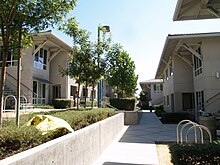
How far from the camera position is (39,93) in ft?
79.4

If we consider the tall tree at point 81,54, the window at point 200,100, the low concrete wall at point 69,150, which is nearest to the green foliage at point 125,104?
the window at point 200,100

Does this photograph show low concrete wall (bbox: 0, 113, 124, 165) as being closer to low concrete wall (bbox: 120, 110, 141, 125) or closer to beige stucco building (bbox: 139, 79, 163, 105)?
low concrete wall (bbox: 120, 110, 141, 125)

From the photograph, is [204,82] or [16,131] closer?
[16,131]

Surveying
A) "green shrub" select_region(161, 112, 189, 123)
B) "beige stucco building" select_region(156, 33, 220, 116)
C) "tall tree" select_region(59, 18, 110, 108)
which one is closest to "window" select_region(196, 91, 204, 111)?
"beige stucco building" select_region(156, 33, 220, 116)

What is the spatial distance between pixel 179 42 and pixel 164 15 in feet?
24.5

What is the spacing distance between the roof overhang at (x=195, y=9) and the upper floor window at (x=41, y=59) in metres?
19.3

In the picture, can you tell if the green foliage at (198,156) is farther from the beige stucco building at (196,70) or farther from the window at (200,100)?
the window at (200,100)

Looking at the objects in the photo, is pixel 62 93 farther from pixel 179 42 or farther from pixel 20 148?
pixel 20 148

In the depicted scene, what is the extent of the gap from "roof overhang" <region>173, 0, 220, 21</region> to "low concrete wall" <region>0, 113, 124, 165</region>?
13.7 ft

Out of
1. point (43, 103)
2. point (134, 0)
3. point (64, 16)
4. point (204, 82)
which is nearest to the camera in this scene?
point (64, 16)

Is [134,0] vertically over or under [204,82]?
over

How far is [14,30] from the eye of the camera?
225 inches

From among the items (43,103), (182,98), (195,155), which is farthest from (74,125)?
(43,103)

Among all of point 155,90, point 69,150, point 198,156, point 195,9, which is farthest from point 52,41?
point 155,90
